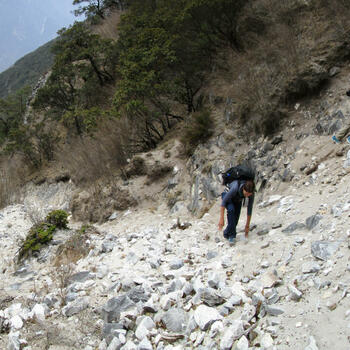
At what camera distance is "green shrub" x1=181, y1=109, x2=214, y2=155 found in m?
9.62

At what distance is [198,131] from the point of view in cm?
965

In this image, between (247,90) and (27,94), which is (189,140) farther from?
(27,94)

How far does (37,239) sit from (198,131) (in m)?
5.46

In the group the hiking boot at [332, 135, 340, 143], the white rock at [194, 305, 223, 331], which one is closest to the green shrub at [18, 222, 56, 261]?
the white rock at [194, 305, 223, 331]

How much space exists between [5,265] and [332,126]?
8.25m

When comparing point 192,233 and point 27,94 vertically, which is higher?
point 27,94

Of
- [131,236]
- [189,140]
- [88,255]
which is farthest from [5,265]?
[189,140]

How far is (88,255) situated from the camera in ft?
21.9

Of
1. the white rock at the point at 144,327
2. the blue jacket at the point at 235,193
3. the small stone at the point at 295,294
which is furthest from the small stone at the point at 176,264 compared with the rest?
the small stone at the point at 295,294

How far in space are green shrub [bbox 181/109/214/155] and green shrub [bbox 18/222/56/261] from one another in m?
4.69

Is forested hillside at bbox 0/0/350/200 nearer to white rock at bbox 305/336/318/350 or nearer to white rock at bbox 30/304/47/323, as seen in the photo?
white rock at bbox 305/336/318/350

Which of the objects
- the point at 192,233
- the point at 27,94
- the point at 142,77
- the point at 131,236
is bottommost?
the point at 192,233

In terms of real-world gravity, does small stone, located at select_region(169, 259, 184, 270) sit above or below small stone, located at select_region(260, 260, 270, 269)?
above

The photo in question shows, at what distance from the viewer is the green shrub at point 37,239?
7.41 m
